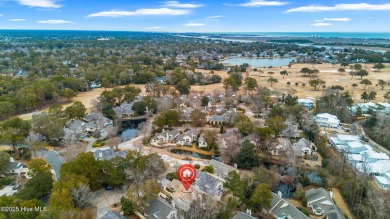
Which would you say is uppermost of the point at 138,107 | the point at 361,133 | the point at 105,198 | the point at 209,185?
the point at 138,107

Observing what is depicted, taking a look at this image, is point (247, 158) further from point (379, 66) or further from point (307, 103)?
point (379, 66)

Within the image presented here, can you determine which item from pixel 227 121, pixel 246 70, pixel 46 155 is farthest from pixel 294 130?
pixel 246 70

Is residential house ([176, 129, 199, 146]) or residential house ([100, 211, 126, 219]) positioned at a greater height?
residential house ([100, 211, 126, 219])

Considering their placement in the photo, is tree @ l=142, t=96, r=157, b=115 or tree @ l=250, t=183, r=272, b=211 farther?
tree @ l=142, t=96, r=157, b=115

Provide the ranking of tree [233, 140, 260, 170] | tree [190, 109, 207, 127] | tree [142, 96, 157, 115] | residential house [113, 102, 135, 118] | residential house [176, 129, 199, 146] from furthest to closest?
tree [142, 96, 157, 115], residential house [113, 102, 135, 118], tree [190, 109, 207, 127], residential house [176, 129, 199, 146], tree [233, 140, 260, 170]

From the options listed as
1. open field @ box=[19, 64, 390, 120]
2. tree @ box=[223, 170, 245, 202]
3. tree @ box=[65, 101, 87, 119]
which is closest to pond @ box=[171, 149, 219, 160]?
tree @ box=[223, 170, 245, 202]

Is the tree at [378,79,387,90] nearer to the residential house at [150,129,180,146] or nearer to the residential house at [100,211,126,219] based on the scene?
the residential house at [150,129,180,146]

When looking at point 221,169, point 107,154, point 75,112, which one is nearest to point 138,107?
point 75,112
